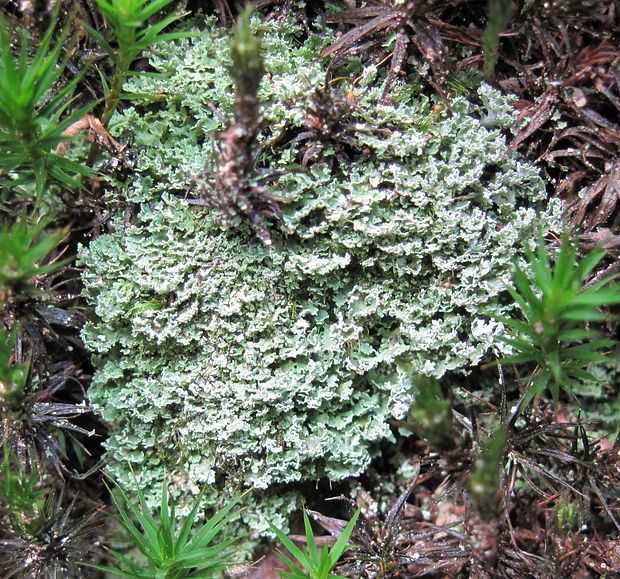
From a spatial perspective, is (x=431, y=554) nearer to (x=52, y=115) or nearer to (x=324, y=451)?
(x=324, y=451)

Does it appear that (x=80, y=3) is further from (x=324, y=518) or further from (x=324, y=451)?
(x=324, y=518)

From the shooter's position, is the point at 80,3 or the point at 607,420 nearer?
the point at 80,3

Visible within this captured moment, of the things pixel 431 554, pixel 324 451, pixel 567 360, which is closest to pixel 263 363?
pixel 324 451

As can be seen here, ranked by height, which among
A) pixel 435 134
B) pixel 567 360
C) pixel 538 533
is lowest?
pixel 538 533

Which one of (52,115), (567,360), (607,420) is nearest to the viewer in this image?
(567,360)

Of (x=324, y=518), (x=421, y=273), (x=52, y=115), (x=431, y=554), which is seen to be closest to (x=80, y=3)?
(x=52, y=115)

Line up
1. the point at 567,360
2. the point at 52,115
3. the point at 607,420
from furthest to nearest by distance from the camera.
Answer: the point at 607,420 < the point at 52,115 < the point at 567,360

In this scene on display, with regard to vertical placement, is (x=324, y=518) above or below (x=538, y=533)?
above
